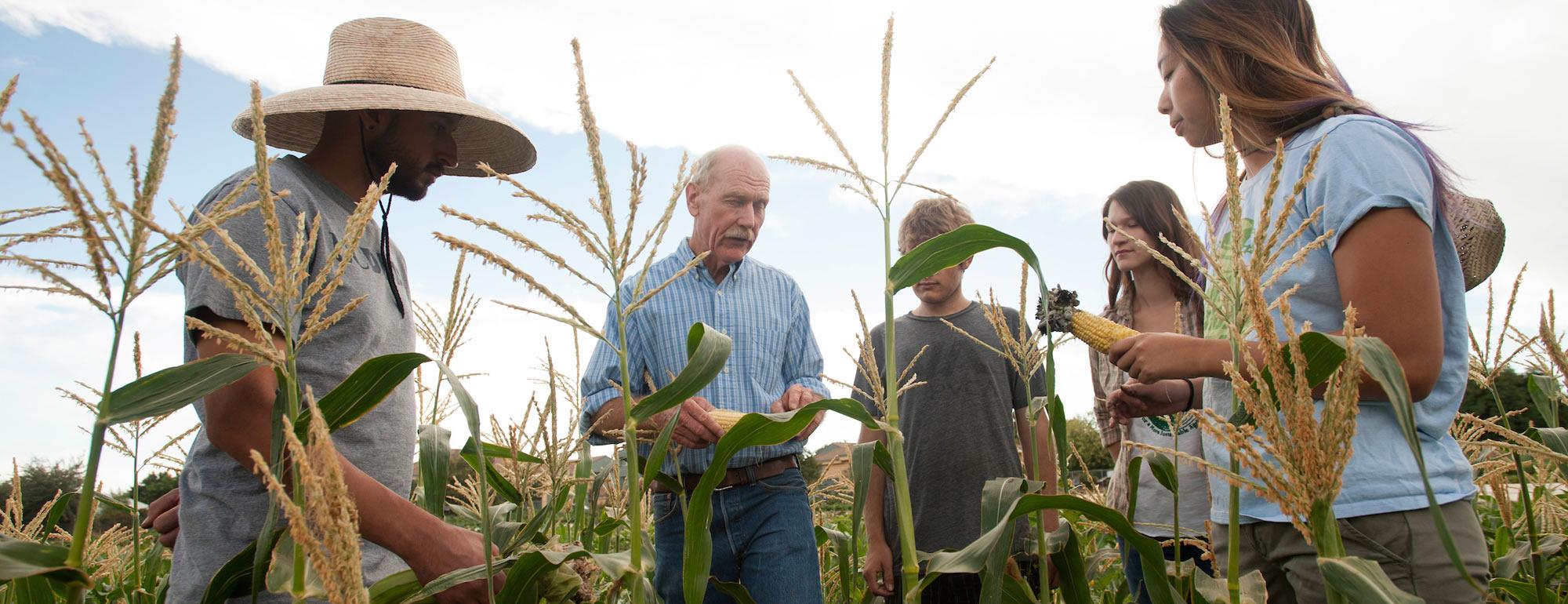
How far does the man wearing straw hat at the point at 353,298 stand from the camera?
5.20 feet

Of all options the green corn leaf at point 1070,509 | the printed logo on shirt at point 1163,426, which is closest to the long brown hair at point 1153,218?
the printed logo on shirt at point 1163,426

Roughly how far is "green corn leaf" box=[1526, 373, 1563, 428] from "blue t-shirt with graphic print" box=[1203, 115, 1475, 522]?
96cm

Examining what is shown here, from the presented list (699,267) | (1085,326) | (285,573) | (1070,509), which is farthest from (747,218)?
(285,573)

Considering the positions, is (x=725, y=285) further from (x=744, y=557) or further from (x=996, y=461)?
(x=996, y=461)

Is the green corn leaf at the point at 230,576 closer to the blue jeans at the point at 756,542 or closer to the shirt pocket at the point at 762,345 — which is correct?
the blue jeans at the point at 756,542

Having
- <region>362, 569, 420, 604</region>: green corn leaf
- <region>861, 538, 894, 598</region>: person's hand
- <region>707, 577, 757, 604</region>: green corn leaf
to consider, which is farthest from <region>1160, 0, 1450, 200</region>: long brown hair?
<region>861, 538, 894, 598</region>: person's hand

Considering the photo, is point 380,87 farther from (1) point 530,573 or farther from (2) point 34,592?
(1) point 530,573

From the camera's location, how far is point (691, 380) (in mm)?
1464

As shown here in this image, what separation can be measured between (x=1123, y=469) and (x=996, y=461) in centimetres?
67

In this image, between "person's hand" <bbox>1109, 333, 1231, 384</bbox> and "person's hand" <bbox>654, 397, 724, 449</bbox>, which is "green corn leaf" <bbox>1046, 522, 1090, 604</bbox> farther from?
"person's hand" <bbox>654, 397, 724, 449</bbox>

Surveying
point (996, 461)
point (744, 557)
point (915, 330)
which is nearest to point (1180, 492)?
point (996, 461)

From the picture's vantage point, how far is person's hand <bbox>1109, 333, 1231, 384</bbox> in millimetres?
1607

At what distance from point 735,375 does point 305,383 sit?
189 centimetres

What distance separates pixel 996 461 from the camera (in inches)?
142
